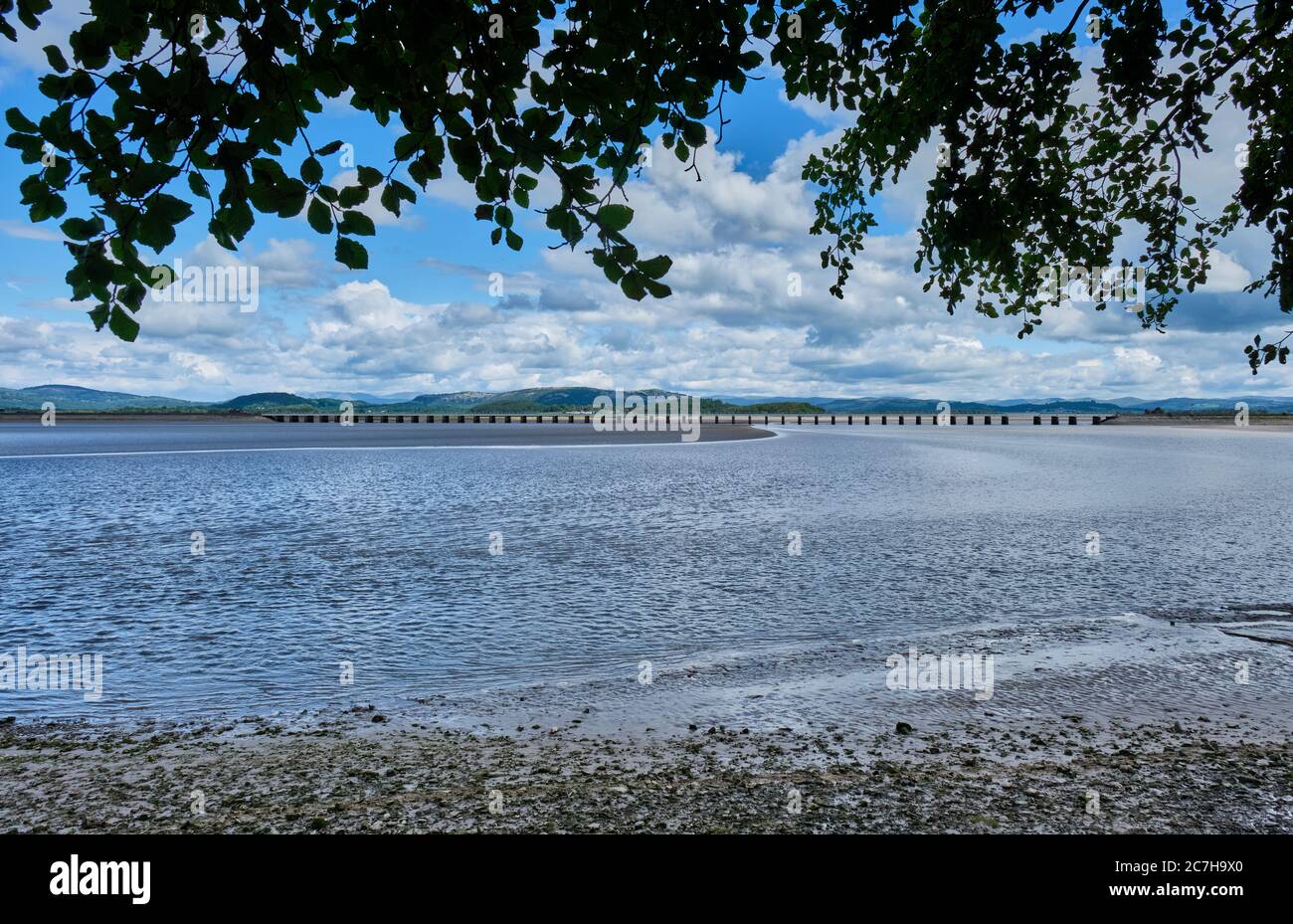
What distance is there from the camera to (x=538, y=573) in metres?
13.2

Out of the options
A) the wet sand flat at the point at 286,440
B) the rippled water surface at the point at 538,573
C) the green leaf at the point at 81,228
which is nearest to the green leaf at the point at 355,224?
the green leaf at the point at 81,228

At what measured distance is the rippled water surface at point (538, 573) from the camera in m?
8.58

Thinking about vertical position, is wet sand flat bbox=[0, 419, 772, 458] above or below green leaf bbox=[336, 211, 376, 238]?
below

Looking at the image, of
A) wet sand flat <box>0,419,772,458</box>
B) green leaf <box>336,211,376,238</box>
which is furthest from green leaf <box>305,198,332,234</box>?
wet sand flat <box>0,419,772,458</box>

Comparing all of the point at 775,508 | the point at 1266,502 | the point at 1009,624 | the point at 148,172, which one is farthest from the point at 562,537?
the point at 1266,502

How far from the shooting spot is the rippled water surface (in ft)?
28.1

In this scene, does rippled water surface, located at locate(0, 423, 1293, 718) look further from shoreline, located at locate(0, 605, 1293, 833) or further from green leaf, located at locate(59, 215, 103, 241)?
green leaf, located at locate(59, 215, 103, 241)

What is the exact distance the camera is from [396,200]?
4.09 meters

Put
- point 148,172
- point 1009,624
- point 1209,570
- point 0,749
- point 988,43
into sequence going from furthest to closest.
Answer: point 1209,570
point 1009,624
point 988,43
point 0,749
point 148,172

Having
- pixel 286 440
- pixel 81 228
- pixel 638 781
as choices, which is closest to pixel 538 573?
pixel 638 781

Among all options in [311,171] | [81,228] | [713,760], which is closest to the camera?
[81,228]

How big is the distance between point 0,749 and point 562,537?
37.4ft

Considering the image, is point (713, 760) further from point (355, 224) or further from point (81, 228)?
point (81, 228)
